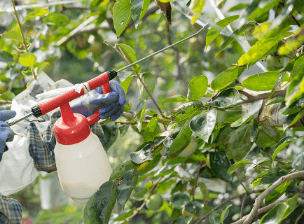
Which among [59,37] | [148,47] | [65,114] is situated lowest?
[148,47]

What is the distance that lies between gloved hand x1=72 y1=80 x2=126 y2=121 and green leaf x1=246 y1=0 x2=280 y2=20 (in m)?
0.22

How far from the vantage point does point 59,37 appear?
3.24 ft

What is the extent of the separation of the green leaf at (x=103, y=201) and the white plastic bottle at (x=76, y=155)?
2 centimetres

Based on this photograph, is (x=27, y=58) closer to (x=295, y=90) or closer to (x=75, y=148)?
(x=75, y=148)

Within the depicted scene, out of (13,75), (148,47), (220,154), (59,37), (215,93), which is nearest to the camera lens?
(215,93)

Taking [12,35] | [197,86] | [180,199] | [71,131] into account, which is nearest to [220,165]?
[180,199]

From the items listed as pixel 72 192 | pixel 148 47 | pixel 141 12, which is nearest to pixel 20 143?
pixel 72 192

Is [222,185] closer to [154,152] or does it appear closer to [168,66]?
Result: [154,152]

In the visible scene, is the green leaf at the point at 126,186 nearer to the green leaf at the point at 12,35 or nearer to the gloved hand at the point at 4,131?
the gloved hand at the point at 4,131

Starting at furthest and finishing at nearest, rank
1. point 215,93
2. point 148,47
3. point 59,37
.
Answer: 1. point 148,47
2. point 59,37
3. point 215,93

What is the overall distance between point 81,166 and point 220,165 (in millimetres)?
310

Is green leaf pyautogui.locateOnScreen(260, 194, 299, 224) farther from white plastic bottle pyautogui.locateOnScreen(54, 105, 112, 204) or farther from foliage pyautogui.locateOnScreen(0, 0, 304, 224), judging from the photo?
white plastic bottle pyautogui.locateOnScreen(54, 105, 112, 204)

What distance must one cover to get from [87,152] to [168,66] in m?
1.12

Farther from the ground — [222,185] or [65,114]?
[65,114]
